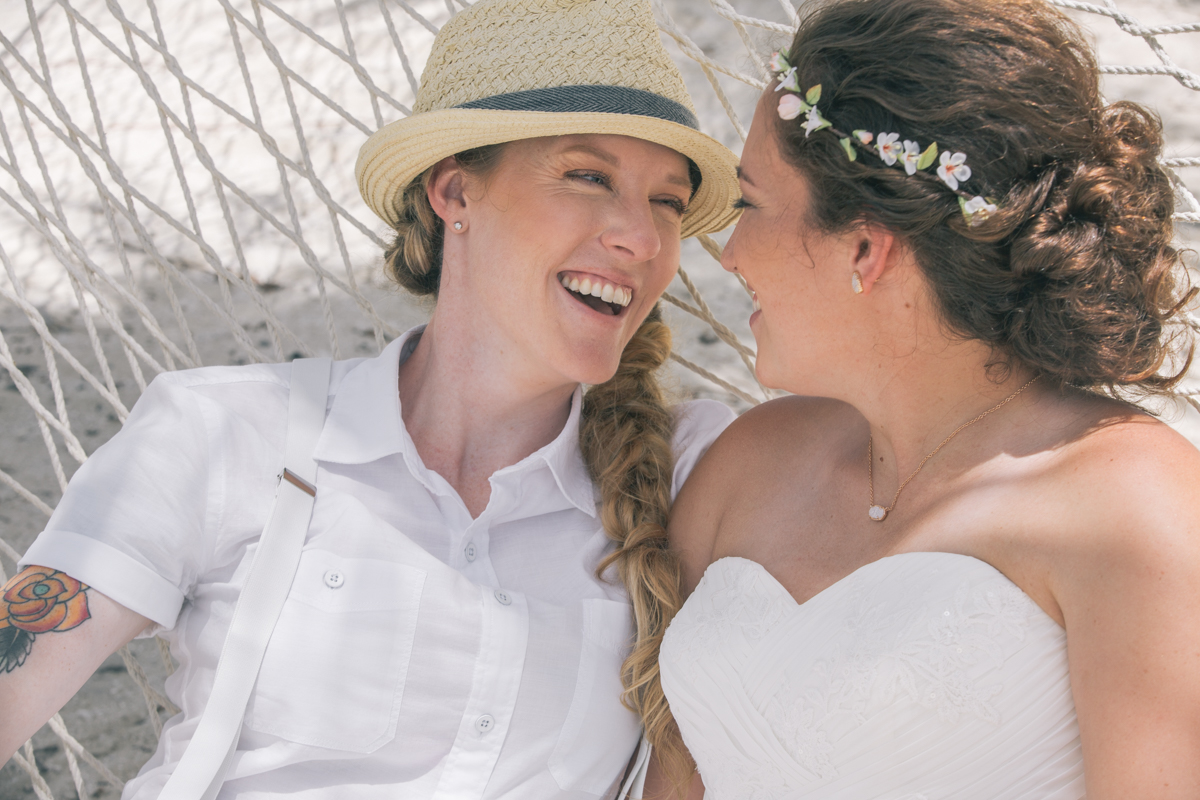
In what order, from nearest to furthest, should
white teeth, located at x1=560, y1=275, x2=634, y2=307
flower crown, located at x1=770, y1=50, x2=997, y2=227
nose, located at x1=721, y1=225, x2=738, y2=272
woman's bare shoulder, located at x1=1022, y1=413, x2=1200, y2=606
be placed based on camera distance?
woman's bare shoulder, located at x1=1022, y1=413, x2=1200, y2=606, flower crown, located at x1=770, y1=50, x2=997, y2=227, nose, located at x1=721, y1=225, x2=738, y2=272, white teeth, located at x1=560, y1=275, x2=634, y2=307

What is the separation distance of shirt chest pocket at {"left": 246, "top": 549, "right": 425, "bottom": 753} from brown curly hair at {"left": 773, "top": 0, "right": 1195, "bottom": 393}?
69 centimetres

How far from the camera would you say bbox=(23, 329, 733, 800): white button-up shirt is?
1.21 metres

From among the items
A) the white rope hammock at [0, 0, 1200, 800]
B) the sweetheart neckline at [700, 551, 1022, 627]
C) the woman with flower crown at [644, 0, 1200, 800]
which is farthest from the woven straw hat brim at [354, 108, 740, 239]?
the white rope hammock at [0, 0, 1200, 800]

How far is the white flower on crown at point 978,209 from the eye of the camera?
103 centimetres

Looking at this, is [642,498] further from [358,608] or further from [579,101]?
[579,101]

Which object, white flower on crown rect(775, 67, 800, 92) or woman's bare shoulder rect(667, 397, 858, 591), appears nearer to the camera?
white flower on crown rect(775, 67, 800, 92)

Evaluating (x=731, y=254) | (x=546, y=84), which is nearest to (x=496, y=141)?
(x=546, y=84)

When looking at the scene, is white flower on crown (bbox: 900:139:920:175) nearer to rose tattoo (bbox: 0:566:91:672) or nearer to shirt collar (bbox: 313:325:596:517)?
shirt collar (bbox: 313:325:596:517)

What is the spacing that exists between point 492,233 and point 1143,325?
0.80m

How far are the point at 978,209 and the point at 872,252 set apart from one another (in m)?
0.13

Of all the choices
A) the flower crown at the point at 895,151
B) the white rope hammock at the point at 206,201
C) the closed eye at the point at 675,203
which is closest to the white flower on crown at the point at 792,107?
the flower crown at the point at 895,151

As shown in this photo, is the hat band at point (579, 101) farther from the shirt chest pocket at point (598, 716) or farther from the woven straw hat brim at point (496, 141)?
the shirt chest pocket at point (598, 716)

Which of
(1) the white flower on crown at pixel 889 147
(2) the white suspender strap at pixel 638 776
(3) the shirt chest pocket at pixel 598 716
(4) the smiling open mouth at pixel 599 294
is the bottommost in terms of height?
(2) the white suspender strap at pixel 638 776

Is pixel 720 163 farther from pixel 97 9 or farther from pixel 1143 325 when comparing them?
pixel 97 9
